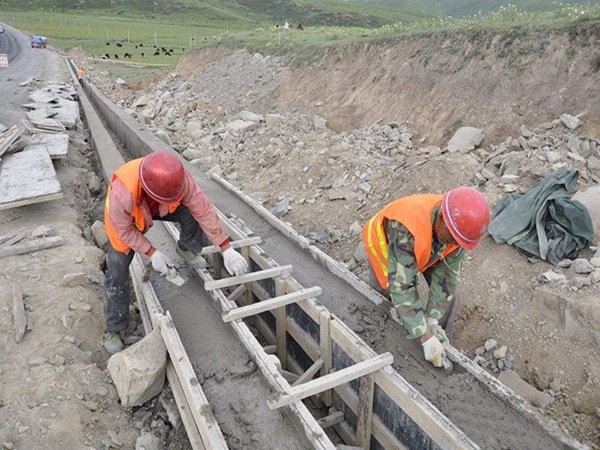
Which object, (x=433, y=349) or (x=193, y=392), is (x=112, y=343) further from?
(x=433, y=349)

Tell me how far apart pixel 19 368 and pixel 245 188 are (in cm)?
576

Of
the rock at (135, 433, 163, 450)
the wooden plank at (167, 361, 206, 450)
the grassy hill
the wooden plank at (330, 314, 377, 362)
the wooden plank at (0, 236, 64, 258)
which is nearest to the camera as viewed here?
the wooden plank at (167, 361, 206, 450)

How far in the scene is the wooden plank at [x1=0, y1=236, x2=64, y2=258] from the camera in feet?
18.2

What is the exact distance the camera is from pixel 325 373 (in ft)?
14.2

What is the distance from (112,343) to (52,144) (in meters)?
6.22

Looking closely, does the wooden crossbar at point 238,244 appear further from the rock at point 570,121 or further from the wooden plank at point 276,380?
the rock at point 570,121

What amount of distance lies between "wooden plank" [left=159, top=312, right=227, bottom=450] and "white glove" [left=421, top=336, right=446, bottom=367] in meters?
1.63

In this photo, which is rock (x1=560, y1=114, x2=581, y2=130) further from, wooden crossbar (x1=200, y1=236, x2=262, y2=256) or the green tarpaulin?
wooden crossbar (x1=200, y1=236, x2=262, y2=256)

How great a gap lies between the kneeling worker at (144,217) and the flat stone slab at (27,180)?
9.49 ft

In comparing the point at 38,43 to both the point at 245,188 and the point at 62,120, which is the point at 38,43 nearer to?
the point at 62,120

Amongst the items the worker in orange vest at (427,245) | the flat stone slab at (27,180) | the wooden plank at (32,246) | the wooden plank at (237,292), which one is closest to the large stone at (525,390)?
the worker in orange vest at (427,245)

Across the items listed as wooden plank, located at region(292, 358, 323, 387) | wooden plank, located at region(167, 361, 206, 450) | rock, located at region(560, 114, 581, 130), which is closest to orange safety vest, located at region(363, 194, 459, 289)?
wooden plank, located at region(292, 358, 323, 387)

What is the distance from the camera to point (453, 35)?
9156 millimetres

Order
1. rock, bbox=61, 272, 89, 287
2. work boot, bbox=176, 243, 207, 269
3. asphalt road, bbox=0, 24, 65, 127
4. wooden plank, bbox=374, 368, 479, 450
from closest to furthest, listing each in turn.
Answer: wooden plank, bbox=374, 368, 479, 450 → rock, bbox=61, 272, 89, 287 → work boot, bbox=176, 243, 207, 269 → asphalt road, bbox=0, 24, 65, 127
